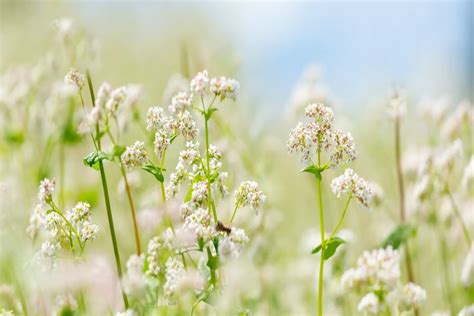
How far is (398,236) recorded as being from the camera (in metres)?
1.52

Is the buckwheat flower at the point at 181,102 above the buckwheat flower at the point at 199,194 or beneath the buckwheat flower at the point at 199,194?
above

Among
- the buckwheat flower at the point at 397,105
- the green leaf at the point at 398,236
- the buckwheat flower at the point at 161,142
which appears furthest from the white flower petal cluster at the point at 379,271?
the buckwheat flower at the point at 397,105

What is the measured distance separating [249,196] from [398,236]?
0.49m

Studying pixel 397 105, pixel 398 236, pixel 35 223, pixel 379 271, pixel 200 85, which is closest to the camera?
pixel 379 271

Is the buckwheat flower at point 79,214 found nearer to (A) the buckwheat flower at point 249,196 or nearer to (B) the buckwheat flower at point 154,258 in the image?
(B) the buckwheat flower at point 154,258

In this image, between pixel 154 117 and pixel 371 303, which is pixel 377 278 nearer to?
pixel 371 303

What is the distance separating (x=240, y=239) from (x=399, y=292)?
0.85 feet

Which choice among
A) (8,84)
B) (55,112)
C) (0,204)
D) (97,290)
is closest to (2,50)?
(8,84)

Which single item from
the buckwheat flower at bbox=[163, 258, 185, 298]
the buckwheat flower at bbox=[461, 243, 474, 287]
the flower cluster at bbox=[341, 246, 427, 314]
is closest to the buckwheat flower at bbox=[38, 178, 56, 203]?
the buckwheat flower at bbox=[163, 258, 185, 298]

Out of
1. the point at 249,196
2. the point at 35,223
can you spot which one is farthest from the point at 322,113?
the point at 35,223

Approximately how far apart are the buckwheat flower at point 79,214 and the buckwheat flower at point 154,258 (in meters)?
0.11

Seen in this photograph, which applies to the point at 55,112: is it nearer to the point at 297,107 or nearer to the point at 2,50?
the point at 297,107

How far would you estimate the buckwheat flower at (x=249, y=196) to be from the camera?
1146mm

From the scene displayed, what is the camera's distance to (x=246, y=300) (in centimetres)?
167
